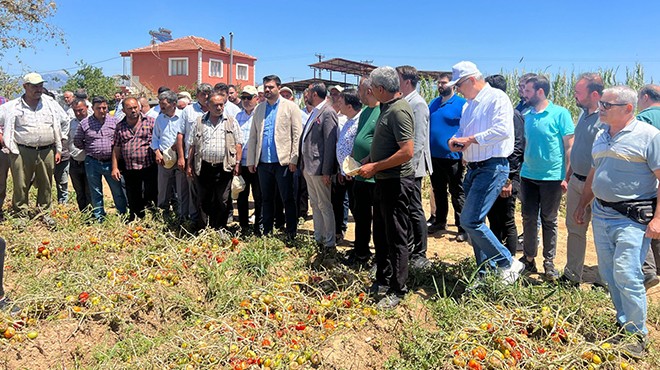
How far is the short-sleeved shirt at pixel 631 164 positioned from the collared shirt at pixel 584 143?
0.99 m

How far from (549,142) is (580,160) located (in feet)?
1.24

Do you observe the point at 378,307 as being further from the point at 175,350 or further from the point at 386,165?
the point at 175,350

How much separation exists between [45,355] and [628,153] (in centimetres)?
434

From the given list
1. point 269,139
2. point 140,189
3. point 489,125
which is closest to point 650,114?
point 489,125

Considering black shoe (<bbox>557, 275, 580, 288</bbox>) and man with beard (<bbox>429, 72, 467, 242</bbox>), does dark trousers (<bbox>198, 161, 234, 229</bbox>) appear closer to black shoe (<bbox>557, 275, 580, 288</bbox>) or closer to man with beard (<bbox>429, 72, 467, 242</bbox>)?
man with beard (<bbox>429, 72, 467, 242</bbox>)

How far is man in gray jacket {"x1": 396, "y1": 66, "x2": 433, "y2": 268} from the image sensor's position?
4.77 metres

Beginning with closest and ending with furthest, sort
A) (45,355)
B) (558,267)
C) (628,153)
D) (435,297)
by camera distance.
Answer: (628,153) < (45,355) < (435,297) < (558,267)

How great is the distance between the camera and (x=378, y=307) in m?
4.01

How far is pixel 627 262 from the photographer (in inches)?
128

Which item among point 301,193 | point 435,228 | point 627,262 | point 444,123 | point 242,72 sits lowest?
point 435,228

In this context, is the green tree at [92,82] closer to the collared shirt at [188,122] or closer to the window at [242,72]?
the window at [242,72]

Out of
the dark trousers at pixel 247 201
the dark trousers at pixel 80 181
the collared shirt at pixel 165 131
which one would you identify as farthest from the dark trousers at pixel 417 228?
the dark trousers at pixel 80 181

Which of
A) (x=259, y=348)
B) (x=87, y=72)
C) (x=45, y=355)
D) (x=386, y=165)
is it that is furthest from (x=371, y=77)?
(x=87, y=72)

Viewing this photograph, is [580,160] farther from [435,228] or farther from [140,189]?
[140,189]
